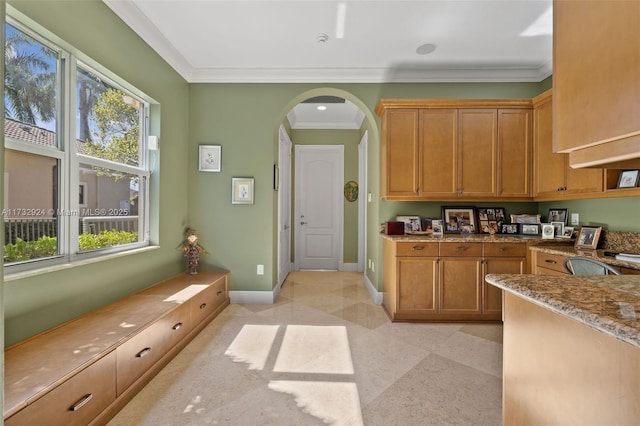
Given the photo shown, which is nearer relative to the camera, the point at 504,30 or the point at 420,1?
the point at 420,1

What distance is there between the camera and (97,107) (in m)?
2.22

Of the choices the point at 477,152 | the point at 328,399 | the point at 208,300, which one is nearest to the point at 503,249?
the point at 477,152

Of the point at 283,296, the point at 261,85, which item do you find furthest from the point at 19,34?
the point at 283,296

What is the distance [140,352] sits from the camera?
188cm

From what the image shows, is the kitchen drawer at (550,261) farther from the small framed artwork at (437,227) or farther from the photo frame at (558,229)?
the small framed artwork at (437,227)

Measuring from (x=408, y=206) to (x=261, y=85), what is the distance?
2283 millimetres

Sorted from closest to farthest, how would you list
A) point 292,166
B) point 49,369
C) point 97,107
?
point 49,369, point 97,107, point 292,166

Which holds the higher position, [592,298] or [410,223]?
[410,223]

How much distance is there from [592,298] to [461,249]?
2278 millimetres

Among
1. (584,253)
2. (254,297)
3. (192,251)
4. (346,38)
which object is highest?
(346,38)

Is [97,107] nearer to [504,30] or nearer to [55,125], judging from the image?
[55,125]

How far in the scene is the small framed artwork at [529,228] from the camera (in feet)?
10.7

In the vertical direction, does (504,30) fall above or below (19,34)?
above

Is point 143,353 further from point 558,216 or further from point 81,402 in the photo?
point 558,216
